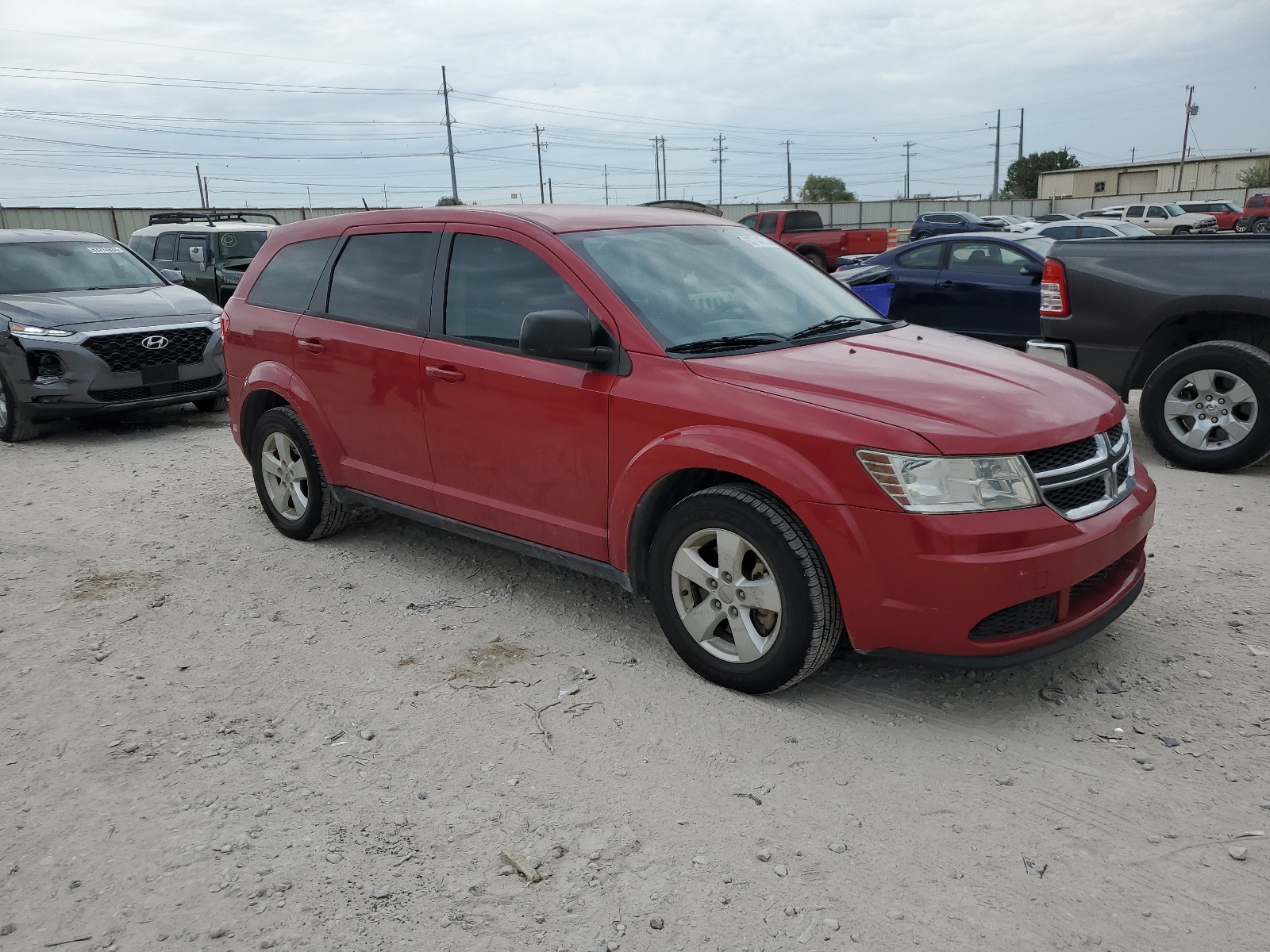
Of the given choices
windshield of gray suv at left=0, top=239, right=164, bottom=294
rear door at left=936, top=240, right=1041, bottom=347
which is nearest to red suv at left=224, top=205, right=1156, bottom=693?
windshield of gray suv at left=0, top=239, right=164, bottom=294

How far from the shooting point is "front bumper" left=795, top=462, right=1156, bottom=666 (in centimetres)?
308

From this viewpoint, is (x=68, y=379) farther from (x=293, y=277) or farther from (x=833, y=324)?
(x=833, y=324)

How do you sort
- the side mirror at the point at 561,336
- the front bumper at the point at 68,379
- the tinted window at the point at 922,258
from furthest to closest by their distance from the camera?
the tinted window at the point at 922,258, the front bumper at the point at 68,379, the side mirror at the point at 561,336

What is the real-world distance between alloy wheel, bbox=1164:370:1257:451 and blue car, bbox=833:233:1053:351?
360cm

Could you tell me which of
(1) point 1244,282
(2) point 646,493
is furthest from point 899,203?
(2) point 646,493

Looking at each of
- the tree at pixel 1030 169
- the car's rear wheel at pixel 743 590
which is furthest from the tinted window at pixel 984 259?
the tree at pixel 1030 169

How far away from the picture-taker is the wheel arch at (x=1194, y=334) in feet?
21.0

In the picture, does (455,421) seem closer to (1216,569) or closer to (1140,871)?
(1140,871)

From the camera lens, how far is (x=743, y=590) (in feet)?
11.5

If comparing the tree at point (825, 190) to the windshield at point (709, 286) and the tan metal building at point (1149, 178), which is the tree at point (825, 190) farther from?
the windshield at point (709, 286)

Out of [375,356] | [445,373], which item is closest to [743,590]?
[445,373]

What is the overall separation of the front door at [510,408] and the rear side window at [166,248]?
40.5ft

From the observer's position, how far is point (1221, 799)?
294 cm

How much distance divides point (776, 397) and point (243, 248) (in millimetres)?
13027
